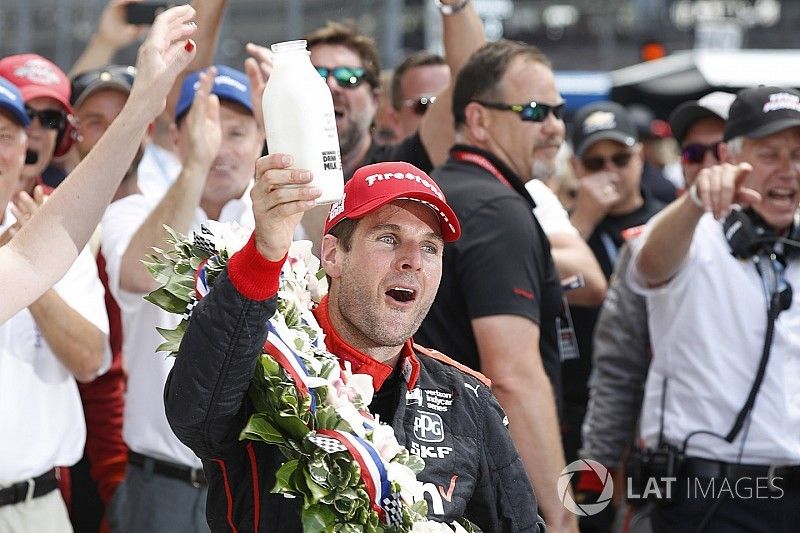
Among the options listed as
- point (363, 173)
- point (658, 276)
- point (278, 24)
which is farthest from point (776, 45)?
point (363, 173)

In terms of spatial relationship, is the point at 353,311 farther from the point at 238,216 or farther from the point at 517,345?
the point at 238,216

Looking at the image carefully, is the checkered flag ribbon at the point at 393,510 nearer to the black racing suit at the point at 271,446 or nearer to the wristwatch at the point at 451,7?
the black racing suit at the point at 271,446

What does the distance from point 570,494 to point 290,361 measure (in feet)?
6.13

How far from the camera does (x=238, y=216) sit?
5051 millimetres

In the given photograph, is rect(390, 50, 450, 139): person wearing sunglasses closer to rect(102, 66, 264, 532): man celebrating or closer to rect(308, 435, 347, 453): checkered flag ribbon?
rect(102, 66, 264, 532): man celebrating

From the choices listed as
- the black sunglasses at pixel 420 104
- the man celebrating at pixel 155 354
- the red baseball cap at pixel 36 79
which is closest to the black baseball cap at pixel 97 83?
the red baseball cap at pixel 36 79

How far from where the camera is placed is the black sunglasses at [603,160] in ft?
23.8

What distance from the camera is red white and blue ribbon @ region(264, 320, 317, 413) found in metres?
2.82

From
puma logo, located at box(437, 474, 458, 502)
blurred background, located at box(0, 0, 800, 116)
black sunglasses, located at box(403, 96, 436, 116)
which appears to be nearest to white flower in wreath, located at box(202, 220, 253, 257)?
puma logo, located at box(437, 474, 458, 502)

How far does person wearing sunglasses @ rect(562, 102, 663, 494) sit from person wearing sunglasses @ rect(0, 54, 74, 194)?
2.84 meters

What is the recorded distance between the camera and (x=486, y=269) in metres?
4.31

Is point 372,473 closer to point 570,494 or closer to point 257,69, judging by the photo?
point 570,494

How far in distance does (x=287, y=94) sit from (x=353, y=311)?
28.5 inches

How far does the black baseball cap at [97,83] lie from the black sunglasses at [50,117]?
669mm
